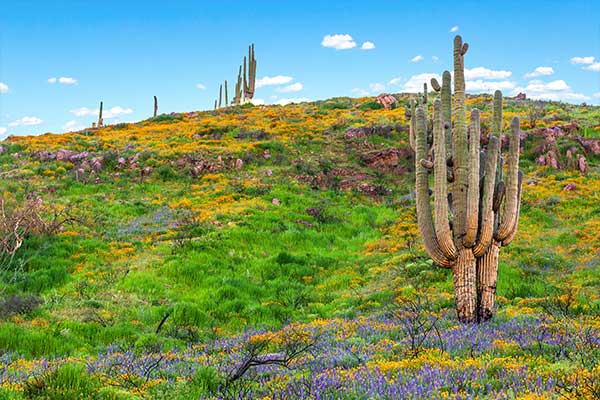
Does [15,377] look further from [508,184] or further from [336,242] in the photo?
[336,242]

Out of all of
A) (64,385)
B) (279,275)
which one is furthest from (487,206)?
(279,275)

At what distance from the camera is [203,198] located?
873 inches

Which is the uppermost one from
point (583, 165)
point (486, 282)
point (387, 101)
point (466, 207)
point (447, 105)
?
point (387, 101)

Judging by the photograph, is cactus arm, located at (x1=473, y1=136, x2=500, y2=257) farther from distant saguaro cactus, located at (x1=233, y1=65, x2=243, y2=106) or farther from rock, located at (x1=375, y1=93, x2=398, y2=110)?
distant saguaro cactus, located at (x1=233, y1=65, x2=243, y2=106)

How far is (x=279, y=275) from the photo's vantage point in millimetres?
13898

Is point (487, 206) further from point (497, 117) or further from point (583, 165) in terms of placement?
point (583, 165)

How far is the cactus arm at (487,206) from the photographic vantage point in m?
8.09

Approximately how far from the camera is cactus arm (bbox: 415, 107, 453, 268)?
27.4 feet

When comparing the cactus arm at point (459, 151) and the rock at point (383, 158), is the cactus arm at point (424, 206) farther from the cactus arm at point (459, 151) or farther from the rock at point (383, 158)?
the rock at point (383, 158)

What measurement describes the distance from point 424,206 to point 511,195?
1699 mm

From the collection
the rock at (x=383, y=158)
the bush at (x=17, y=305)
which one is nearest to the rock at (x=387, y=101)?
the rock at (x=383, y=158)

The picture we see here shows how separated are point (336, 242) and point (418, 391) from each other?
535 inches

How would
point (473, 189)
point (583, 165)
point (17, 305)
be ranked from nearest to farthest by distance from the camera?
point (473, 189) → point (17, 305) → point (583, 165)

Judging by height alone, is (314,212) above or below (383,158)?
below
